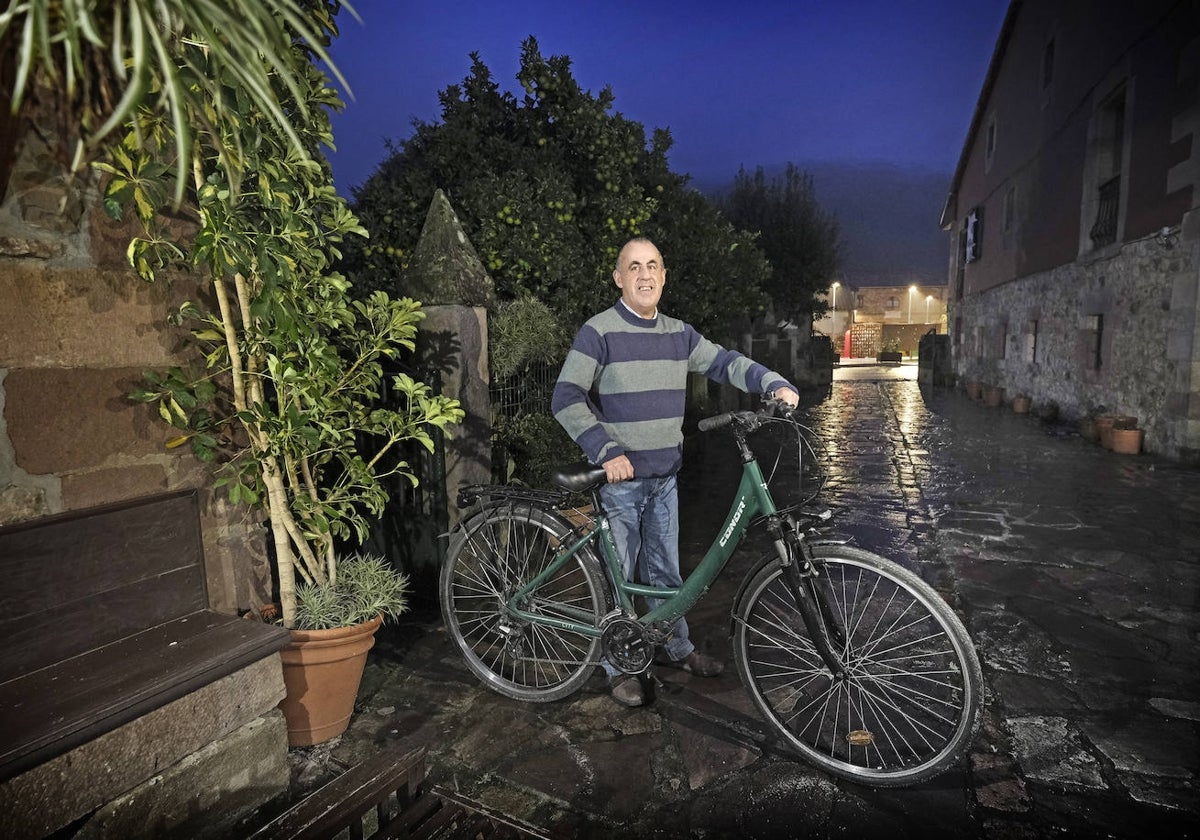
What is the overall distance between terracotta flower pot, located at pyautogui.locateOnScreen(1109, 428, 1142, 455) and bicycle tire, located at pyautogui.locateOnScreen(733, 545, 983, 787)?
816cm

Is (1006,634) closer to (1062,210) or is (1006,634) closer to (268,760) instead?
A: (268,760)

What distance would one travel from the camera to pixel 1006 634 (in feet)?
12.4

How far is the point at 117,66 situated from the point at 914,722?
3.23 metres

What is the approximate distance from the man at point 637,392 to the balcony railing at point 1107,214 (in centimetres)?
1153

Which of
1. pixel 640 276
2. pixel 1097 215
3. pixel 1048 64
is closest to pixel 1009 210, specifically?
pixel 1048 64

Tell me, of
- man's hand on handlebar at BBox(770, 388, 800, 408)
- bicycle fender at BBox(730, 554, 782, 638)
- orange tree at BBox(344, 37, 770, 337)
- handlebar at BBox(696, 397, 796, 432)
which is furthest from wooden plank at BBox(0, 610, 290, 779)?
orange tree at BBox(344, 37, 770, 337)

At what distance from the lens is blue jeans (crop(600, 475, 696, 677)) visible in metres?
3.23

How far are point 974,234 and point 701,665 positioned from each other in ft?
74.2

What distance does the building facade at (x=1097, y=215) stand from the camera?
8.83m

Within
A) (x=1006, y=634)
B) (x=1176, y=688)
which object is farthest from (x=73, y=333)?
(x=1176, y=688)

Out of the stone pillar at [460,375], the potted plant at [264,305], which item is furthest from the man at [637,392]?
the stone pillar at [460,375]

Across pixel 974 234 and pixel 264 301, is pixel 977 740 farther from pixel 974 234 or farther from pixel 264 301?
pixel 974 234

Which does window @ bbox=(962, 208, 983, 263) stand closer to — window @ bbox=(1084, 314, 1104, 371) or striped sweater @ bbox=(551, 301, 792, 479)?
window @ bbox=(1084, 314, 1104, 371)

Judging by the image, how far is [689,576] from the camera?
3.05m
